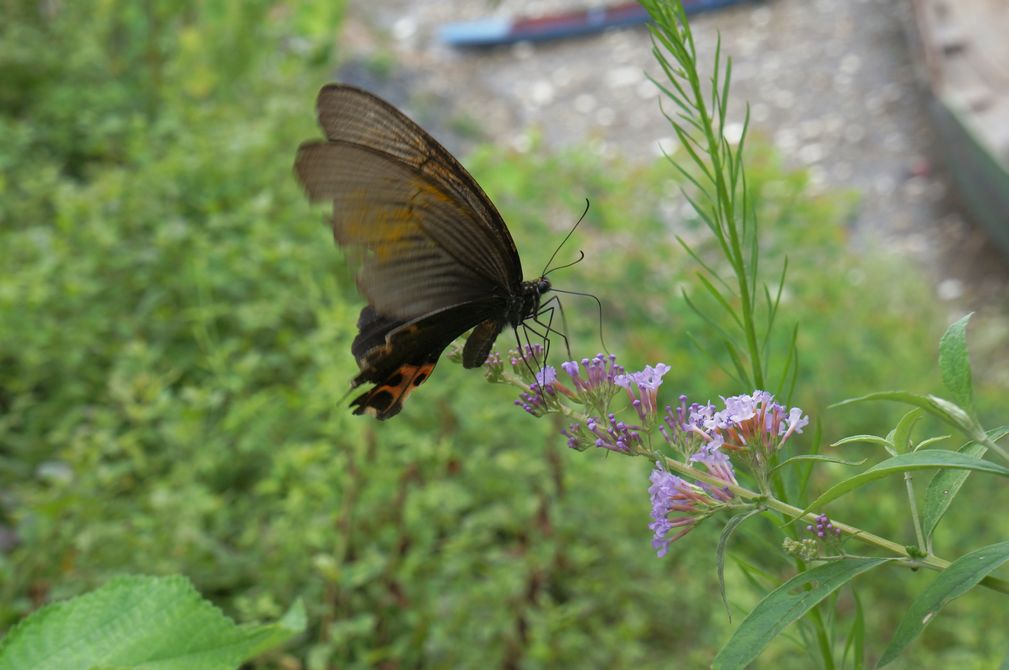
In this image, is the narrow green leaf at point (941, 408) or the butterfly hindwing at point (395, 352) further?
the butterfly hindwing at point (395, 352)

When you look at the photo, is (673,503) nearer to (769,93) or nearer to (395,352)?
(395,352)

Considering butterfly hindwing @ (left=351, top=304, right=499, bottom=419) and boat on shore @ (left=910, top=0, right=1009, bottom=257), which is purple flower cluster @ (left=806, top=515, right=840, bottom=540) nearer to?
butterfly hindwing @ (left=351, top=304, right=499, bottom=419)

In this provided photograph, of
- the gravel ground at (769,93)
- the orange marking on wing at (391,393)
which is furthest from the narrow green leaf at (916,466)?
the gravel ground at (769,93)

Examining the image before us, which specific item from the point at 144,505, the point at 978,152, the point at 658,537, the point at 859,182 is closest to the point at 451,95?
the point at 859,182

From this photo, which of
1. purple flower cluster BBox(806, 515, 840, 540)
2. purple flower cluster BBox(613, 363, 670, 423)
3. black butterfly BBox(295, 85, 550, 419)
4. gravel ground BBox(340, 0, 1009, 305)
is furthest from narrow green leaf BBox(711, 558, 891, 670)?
gravel ground BBox(340, 0, 1009, 305)

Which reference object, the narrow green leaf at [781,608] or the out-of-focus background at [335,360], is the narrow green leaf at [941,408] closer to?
the narrow green leaf at [781,608]
